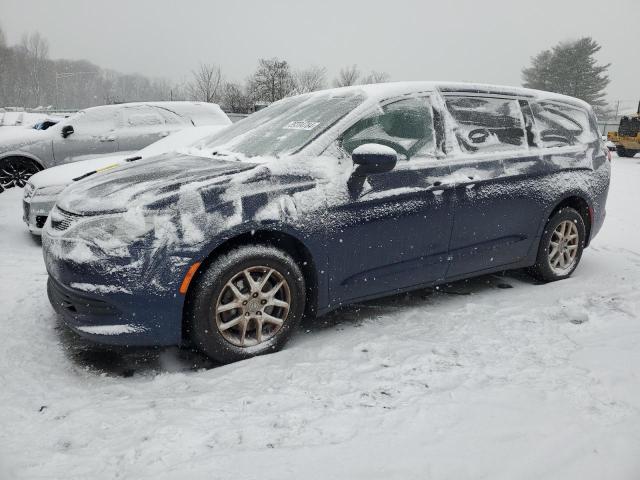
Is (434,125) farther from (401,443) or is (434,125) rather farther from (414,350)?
(401,443)

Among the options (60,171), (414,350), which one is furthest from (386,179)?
(60,171)

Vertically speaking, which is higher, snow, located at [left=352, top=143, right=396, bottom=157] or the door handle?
snow, located at [left=352, top=143, right=396, bottom=157]

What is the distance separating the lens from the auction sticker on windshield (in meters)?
3.41

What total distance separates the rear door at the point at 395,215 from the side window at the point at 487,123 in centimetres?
26

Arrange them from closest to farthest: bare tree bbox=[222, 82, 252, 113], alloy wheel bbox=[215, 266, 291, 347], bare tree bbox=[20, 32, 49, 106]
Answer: alloy wheel bbox=[215, 266, 291, 347]
bare tree bbox=[222, 82, 252, 113]
bare tree bbox=[20, 32, 49, 106]

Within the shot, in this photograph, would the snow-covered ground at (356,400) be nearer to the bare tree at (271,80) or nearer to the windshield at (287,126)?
the windshield at (287,126)

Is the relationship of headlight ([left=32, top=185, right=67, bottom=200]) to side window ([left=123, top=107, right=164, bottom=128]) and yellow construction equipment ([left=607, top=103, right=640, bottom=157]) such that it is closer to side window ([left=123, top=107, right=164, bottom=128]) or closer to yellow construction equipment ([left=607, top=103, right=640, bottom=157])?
side window ([left=123, top=107, right=164, bottom=128])

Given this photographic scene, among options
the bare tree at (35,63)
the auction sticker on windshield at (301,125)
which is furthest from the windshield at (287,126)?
the bare tree at (35,63)

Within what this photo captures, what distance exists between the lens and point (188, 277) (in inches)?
110

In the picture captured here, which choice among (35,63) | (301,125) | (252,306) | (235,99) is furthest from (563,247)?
(35,63)

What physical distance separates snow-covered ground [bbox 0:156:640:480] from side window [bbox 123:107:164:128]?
16.9ft

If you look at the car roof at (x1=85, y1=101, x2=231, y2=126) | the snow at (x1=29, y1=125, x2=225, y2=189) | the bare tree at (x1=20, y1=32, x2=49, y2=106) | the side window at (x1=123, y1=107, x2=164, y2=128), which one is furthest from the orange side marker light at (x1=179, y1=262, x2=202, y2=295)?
the bare tree at (x1=20, y1=32, x2=49, y2=106)

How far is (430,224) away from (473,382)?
3.90 feet

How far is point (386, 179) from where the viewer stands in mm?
3371
